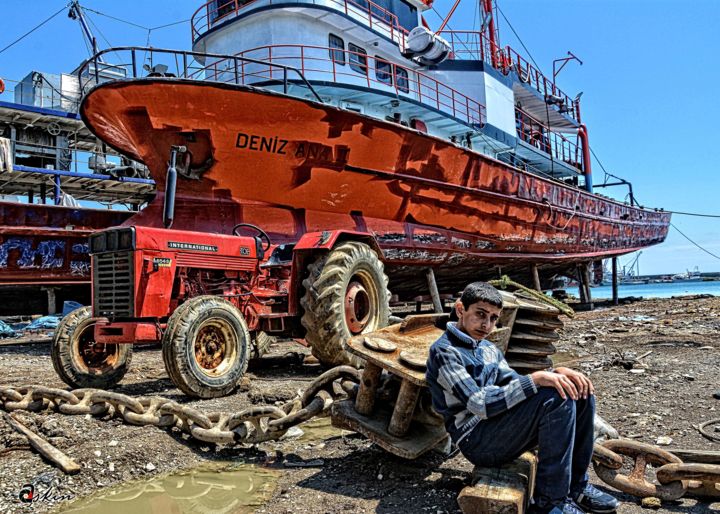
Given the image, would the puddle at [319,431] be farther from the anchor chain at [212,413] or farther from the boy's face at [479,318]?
the boy's face at [479,318]

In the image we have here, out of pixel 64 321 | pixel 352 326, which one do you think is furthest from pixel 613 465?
pixel 64 321

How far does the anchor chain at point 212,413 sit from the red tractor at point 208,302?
81 centimetres

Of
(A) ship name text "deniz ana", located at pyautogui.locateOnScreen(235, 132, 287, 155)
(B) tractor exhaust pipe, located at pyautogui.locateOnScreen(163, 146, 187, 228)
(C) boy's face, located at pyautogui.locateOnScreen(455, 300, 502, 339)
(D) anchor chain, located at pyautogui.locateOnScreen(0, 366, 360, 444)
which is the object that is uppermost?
(A) ship name text "deniz ana", located at pyautogui.locateOnScreen(235, 132, 287, 155)

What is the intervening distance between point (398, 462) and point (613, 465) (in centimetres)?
112

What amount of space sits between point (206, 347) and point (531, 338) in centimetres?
280

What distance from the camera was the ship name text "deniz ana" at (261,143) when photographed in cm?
809

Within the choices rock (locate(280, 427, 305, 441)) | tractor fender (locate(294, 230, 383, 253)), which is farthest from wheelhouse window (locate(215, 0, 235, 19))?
rock (locate(280, 427, 305, 441))

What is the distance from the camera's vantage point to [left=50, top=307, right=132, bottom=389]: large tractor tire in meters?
5.43

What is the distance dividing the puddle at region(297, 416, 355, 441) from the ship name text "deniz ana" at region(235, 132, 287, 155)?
4.81 metres

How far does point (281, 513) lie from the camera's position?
2.72m

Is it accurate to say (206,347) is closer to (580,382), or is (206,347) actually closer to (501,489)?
(501,489)

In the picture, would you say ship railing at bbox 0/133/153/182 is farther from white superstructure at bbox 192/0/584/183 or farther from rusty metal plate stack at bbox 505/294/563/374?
rusty metal plate stack at bbox 505/294/563/374

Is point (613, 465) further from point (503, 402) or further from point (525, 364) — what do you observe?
point (525, 364)

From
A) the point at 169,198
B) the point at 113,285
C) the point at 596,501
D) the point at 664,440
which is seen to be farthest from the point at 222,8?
the point at 596,501
